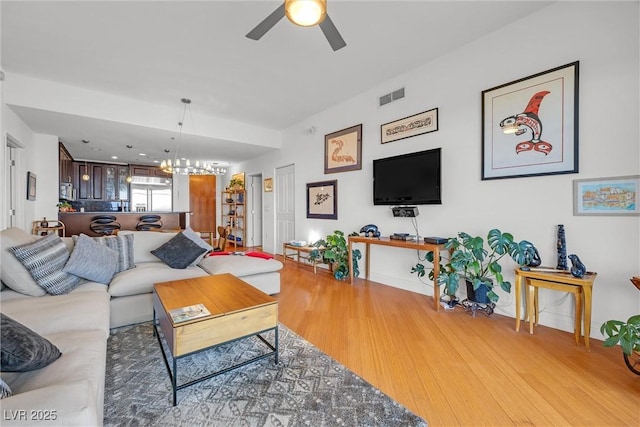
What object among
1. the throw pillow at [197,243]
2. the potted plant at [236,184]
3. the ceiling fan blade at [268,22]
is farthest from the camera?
the potted plant at [236,184]

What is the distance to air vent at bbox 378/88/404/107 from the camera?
12.3ft

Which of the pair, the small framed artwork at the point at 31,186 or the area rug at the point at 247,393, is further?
the small framed artwork at the point at 31,186

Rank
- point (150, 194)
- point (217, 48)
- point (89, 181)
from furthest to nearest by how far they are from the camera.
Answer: point (150, 194) → point (89, 181) → point (217, 48)

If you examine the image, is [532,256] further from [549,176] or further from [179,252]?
[179,252]

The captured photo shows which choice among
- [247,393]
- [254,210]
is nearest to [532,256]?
[247,393]

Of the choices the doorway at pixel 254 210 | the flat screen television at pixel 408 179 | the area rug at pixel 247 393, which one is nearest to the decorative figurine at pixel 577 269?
the flat screen television at pixel 408 179

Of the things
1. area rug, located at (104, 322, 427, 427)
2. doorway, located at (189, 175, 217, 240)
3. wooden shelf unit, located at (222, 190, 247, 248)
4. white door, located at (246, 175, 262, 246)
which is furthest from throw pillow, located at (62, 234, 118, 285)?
doorway, located at (189, 175, 217, 240)

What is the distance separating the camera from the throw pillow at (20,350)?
0.96 meters

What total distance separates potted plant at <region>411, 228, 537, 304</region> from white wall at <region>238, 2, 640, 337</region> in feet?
0.71

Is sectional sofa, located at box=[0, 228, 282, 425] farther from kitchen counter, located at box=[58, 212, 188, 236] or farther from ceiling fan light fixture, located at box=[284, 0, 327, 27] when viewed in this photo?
kitchen counter, located at box=[58, 212, 188, 236]

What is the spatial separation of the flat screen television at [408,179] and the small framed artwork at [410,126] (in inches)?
12.5

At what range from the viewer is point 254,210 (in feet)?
25.3

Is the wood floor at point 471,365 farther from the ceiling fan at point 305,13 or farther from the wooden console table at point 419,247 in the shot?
the ceiling fan at point 305,13

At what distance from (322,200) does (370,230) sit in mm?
1421
